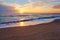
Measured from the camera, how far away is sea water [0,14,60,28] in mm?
769

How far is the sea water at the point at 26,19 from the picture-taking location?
77cm

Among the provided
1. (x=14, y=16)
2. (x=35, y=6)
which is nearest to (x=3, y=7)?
(x=14, y=16)

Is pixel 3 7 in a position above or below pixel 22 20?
above

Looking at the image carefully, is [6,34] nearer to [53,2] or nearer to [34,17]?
[34,17]

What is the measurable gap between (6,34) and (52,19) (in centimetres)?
31

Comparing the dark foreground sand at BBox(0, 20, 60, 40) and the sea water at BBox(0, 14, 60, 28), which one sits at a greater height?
the sea water at BBox(0, 14, 60, 28)

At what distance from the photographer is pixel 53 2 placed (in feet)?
2.65

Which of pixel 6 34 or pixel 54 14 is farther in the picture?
pixel 54 14

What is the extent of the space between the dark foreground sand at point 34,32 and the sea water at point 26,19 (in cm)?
3

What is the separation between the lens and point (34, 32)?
737 mm

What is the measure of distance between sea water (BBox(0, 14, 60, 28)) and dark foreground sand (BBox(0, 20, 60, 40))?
0.11 feet

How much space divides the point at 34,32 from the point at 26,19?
11 centimetres

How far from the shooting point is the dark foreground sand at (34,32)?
697mm

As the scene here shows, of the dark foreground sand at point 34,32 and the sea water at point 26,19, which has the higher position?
the sea water at point 26,19
